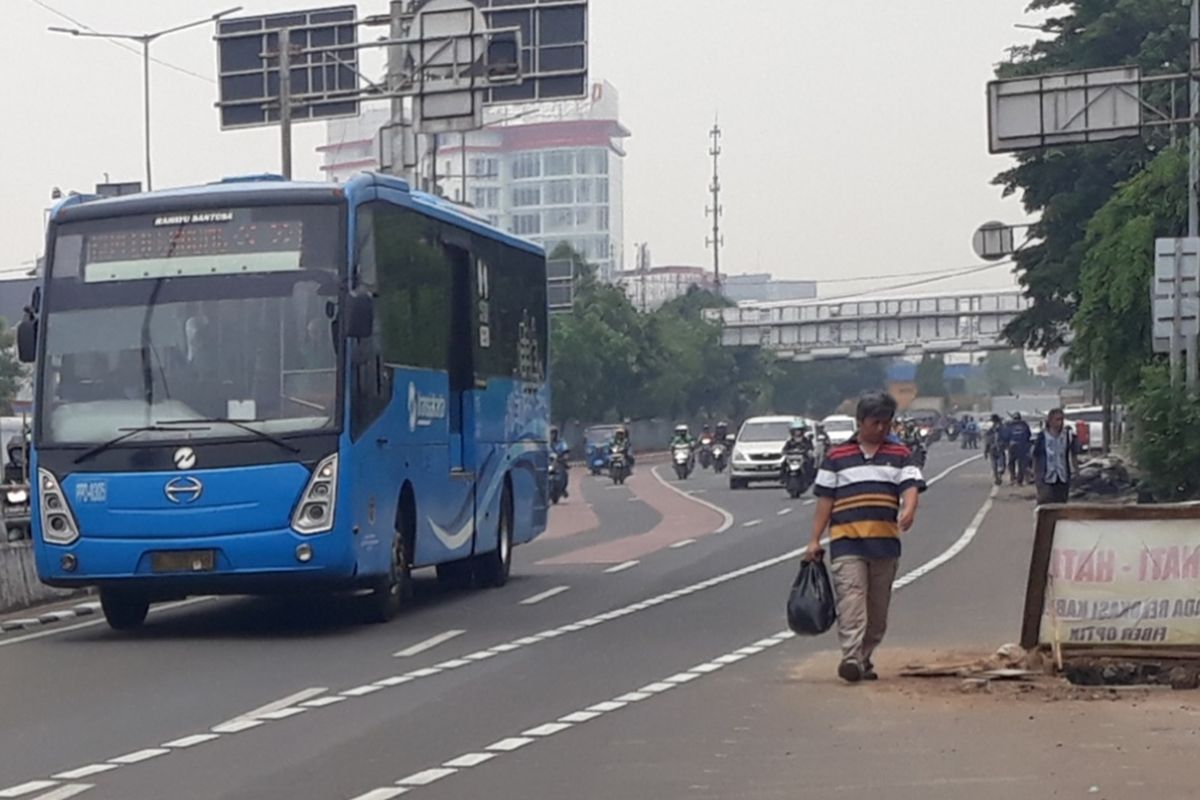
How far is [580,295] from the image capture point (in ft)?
339

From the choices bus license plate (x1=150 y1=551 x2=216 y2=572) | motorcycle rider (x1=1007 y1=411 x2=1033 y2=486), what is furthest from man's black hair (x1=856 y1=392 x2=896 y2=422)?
motorcycle rider (x1=1007 y1=411 x2=1033 y2=486)

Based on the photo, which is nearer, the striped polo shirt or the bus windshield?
the striped polo shirt

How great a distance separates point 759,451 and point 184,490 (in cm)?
3770

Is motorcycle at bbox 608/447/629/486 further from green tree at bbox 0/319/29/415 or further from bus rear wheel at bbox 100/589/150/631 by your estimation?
bus rear wheel at bbox 100/589/150/631

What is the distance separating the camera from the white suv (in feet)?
177

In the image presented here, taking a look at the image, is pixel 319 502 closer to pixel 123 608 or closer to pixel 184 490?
pixel 184 490

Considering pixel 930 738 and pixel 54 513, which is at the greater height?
pixel 54 513

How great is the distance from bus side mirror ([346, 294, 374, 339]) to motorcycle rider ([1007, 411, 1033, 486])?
32379 mm

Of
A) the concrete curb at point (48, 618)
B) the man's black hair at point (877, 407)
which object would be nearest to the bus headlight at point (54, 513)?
the concrete curb at point (48, 618)

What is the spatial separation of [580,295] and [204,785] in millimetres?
93507

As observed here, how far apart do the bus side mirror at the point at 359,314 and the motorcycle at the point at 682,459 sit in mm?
48005

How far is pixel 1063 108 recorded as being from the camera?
113 feet

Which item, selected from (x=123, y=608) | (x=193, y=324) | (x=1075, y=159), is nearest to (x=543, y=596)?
(x=123, y=608)

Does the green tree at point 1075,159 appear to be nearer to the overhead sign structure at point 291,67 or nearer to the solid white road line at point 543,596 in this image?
the overhead sign structure at point 291,67
